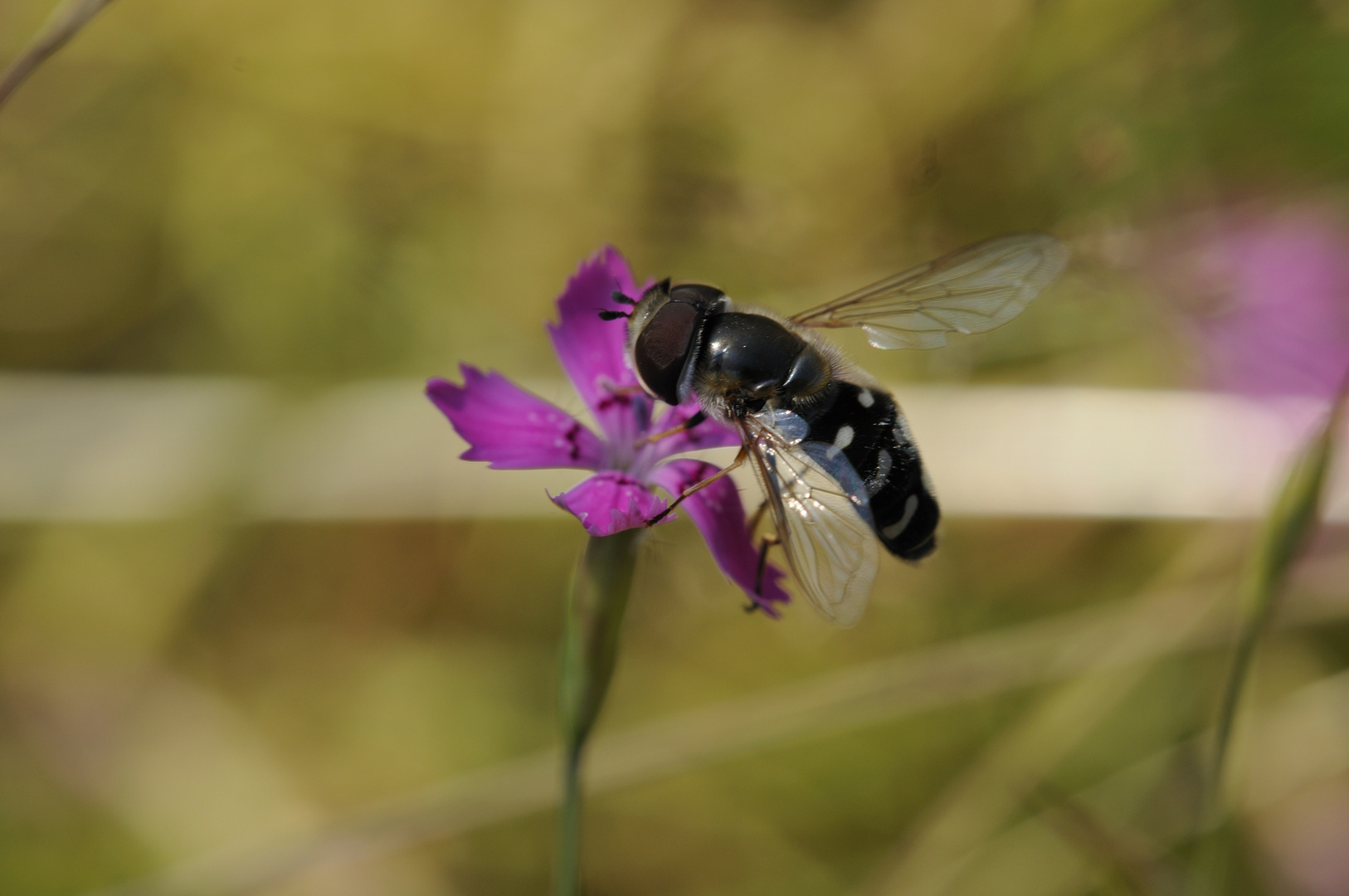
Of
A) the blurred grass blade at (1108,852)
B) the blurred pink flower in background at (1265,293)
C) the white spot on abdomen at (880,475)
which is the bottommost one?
the blurred grass blade at (1108,852)

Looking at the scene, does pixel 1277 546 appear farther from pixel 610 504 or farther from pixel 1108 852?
pixel 610 504

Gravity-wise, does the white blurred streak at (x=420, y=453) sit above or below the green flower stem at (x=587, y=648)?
below

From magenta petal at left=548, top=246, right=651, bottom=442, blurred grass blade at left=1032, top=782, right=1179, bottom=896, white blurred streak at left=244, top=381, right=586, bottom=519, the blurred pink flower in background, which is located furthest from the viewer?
the blurred pink flower in background

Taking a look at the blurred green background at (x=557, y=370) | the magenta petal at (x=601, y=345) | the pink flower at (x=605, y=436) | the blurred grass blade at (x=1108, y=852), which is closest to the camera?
the pink flower at (x=605, y=436)

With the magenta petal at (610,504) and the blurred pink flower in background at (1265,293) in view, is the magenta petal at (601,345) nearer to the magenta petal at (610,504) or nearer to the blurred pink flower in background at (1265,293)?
the magenta petal at (610,504)

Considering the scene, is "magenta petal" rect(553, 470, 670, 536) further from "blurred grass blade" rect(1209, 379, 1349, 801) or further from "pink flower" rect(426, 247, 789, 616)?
"blurred grass blade" rect(1209, 379, 1349, 801)

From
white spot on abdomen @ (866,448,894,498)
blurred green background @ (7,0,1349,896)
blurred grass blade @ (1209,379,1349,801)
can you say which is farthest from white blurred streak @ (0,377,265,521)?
blurred grass blade @ (1209,379,1349,801)

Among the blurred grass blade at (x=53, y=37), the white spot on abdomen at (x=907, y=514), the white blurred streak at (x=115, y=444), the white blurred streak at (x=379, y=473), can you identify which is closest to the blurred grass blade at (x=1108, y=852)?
the white spot on abdomen at (x=907, y=514)
